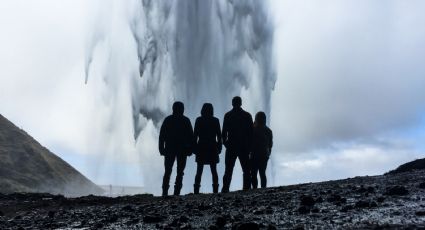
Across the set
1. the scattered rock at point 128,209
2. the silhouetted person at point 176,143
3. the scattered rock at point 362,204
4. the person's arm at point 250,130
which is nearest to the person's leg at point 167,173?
the silhouetted person at point 176,143

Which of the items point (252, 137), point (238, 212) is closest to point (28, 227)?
point (238, 212)

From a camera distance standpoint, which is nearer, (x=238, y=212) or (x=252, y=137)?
(x=238, y=212)

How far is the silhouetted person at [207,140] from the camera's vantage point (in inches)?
640

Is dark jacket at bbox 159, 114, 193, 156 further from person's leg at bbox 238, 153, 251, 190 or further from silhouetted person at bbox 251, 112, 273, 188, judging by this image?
silhouetted person at bbox 251, 112, 273, 188

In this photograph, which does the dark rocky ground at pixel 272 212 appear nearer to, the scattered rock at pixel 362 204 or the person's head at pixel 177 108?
the scattered rock at pixel 362 204

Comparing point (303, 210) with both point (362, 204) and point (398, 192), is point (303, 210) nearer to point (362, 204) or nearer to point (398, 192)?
point (362, 204)

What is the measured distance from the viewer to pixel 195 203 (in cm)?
1147

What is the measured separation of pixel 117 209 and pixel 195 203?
1793 mm

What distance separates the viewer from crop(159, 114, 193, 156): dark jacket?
1634 centimetres

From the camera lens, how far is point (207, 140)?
16.4 m

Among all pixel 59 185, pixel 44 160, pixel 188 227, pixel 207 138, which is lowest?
pixel 188 227

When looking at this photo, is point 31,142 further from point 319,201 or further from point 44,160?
point 319,201

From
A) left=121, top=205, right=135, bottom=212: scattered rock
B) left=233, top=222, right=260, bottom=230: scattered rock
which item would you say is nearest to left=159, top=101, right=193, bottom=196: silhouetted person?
left=121, top=205, right=135, bottom=212: scattered rock

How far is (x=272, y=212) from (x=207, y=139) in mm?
7468
